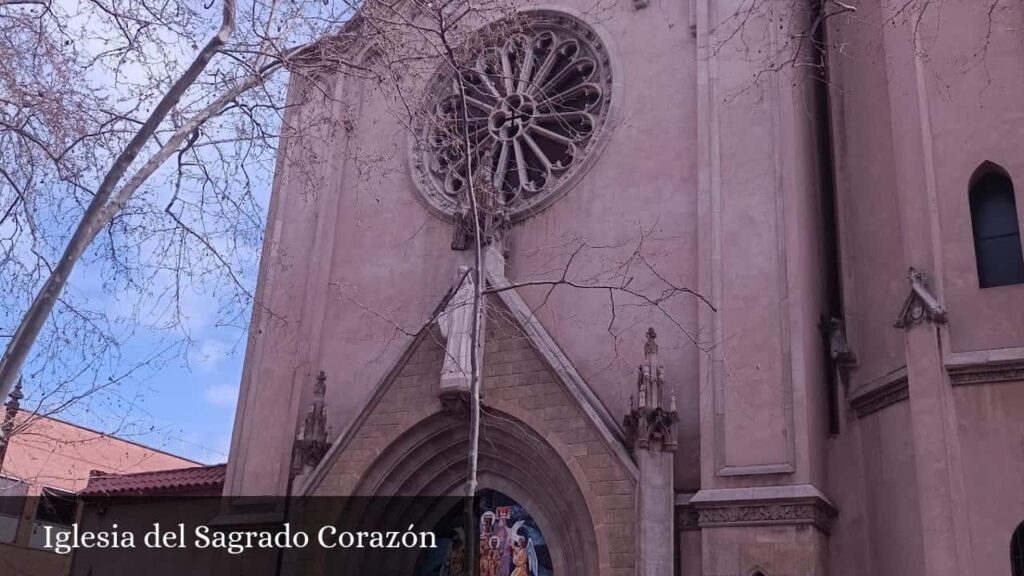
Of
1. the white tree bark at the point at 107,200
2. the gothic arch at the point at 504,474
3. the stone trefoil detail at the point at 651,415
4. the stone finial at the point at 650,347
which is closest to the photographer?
the white tree bark at the point at 107,200

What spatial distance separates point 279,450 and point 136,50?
9.70m

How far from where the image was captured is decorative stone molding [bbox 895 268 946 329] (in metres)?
12.9

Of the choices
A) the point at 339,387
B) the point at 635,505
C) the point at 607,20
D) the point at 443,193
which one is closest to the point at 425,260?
the point at 443,193

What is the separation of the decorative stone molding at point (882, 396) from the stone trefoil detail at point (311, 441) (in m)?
7.99

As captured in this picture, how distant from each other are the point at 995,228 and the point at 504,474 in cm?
749

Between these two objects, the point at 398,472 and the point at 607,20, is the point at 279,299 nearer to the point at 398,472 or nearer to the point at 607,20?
the point at 398,472

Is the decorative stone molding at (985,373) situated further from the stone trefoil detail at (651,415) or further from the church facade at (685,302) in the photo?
the stone trefoil detail at (651,415)

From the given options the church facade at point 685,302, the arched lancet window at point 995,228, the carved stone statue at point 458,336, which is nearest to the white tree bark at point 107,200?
the church facade at point 685,302

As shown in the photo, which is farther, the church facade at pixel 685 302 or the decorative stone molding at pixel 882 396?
the decorative stone molding at pixel 882 396

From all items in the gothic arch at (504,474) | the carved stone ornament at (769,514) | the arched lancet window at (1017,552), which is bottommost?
the arched lancet window at (1017,552)

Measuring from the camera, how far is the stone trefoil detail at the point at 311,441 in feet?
55.3

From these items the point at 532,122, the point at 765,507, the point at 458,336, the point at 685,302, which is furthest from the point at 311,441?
the point at 765,507

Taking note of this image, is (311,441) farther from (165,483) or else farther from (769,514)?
(769,514)

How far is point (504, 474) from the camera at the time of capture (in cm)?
1593
